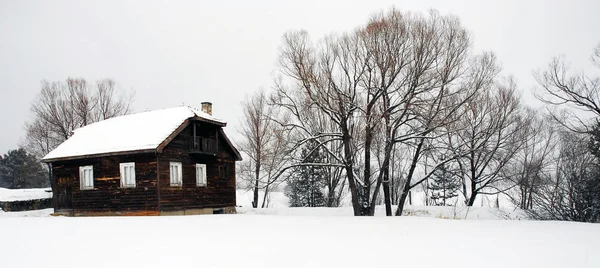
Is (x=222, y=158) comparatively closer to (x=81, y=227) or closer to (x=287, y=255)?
(x=81, y=227)

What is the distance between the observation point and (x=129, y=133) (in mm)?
25875

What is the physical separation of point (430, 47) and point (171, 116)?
15550 mm

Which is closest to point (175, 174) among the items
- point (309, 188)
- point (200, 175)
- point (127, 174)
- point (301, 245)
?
point (200, 175)

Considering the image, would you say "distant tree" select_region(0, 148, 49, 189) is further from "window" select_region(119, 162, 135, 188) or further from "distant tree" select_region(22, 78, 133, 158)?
"window" select_region(119, 162, 135, 188)

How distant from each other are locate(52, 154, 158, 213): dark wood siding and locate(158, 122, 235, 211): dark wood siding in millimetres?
700

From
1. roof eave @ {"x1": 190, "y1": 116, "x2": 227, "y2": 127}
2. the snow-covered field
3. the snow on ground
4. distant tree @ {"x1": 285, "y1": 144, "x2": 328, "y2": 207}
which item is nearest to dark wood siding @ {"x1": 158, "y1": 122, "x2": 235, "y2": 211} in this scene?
roof eave @ {"x1": 190, "y1": 116, "x2": 227, "y2": 127}

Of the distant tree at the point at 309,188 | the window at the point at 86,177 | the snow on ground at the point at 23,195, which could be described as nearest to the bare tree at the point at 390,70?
the window at the point at 86,177

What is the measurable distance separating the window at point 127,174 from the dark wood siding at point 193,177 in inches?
75.5

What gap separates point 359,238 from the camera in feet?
38.0

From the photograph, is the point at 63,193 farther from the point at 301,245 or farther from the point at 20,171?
the point at 20,171

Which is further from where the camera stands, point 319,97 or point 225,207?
point 225,207

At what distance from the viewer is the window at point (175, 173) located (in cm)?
2461

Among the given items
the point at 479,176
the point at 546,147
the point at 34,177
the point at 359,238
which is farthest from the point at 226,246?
the point at 34,177

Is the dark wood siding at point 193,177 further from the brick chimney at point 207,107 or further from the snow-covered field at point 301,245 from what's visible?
the snow-covered field at point 301,245
